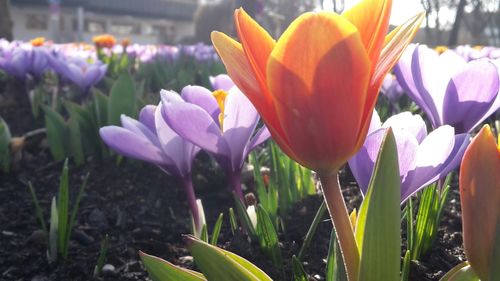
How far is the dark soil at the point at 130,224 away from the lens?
1021mm

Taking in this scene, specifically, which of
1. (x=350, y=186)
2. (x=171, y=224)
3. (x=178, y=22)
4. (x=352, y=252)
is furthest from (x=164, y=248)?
(x=178, y=22)

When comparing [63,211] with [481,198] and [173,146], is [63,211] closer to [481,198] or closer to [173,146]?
[173,146]

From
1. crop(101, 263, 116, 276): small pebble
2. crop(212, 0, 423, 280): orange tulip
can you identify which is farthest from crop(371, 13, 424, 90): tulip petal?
crop(101, 263, 116, 276): small pebble

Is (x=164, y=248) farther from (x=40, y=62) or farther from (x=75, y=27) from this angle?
(x=75, y=27)

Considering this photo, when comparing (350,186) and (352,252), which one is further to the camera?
(350,186)

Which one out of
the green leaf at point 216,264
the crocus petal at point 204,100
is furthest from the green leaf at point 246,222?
the green leaf at point 216,264

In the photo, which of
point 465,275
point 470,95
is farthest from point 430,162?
point 470,95

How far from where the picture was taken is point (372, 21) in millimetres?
530

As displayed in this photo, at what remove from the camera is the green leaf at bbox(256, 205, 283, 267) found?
91 centimetres

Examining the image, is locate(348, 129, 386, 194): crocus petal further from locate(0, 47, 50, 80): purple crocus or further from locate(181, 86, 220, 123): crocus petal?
locate(0, 47, 50, 80): purple crocus

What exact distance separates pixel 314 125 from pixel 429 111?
0.55m

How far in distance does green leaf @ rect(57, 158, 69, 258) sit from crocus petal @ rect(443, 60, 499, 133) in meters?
0.67

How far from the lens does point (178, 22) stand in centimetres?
3369

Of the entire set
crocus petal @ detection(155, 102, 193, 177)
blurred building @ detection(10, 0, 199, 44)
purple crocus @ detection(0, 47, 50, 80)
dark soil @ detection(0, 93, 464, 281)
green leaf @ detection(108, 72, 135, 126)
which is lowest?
blurred building @ detection(10, 0, 199, 44)
